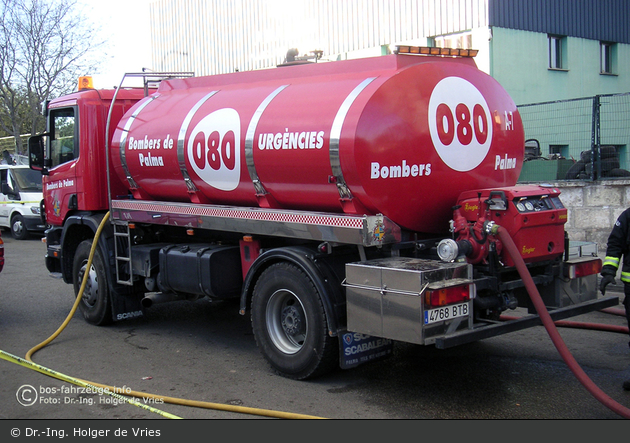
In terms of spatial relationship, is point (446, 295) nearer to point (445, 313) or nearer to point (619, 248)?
point (445, 313)

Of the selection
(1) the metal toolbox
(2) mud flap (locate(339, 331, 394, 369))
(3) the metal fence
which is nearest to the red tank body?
(1) the metal toolbox

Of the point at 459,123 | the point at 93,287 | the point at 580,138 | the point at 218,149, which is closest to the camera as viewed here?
the point at 459,123

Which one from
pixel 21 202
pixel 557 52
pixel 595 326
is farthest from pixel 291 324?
pixel 557 52

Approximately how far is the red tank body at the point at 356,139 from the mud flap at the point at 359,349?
100cm

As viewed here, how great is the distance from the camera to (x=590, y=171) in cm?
1173

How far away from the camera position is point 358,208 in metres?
5.16

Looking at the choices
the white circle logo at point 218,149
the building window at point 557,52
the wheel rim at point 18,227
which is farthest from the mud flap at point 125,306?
the building window at point 557,52

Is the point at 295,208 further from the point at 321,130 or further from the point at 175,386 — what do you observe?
the point at 175,386

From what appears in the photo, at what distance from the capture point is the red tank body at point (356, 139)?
5012mm

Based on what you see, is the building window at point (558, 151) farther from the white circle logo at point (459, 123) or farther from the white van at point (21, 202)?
the white van at point (21, 202)

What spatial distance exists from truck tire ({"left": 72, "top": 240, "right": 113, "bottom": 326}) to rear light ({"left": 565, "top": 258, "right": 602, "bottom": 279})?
17.3 ft

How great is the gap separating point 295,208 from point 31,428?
2.78 meters

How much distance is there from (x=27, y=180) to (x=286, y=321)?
1571 cm

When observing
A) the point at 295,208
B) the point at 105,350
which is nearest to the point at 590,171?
the point at 295,208
